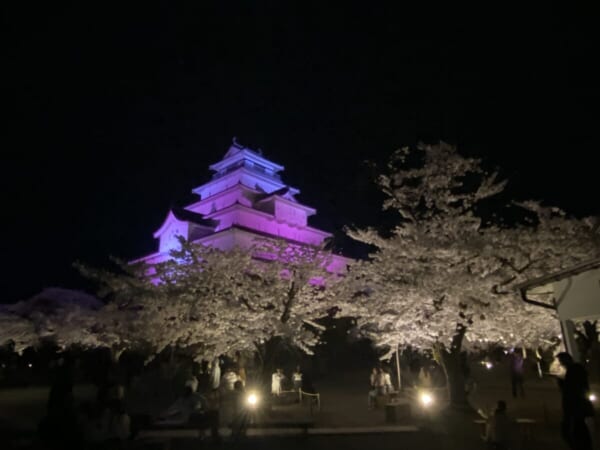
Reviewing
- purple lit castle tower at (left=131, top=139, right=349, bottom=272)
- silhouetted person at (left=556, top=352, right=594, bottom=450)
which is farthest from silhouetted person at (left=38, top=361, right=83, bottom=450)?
purple lit castle tower at (left=131, top=139, right=349, bottom=272)

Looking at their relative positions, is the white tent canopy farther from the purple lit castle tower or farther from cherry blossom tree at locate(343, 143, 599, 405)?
the purple lit castle tower

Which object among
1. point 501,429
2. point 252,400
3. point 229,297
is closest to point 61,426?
point 252,400

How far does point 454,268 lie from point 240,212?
28.6 m

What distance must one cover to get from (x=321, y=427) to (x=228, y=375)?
18.7ft

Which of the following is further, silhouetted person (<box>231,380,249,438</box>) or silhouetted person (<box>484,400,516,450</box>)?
silhouetted person (<box>231,380,249,438</box>)

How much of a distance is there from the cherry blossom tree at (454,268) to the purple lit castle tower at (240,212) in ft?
73.3

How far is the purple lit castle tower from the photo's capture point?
127 feet

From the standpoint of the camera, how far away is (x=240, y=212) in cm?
3944

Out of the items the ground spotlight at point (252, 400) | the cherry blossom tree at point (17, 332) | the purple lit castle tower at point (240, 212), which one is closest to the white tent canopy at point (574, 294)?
the ground spotlight at point (252, 400)

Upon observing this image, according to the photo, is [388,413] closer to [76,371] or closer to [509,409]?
[509,409]

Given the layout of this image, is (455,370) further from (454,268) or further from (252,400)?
(252,400)

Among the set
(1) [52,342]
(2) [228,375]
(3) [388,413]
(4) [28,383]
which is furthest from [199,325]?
(1) [52,342]

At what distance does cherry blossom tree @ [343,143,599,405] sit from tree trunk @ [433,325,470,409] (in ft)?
0.10

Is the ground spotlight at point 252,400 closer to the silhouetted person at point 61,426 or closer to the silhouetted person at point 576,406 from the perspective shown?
the silhouetted person at point 61,426
